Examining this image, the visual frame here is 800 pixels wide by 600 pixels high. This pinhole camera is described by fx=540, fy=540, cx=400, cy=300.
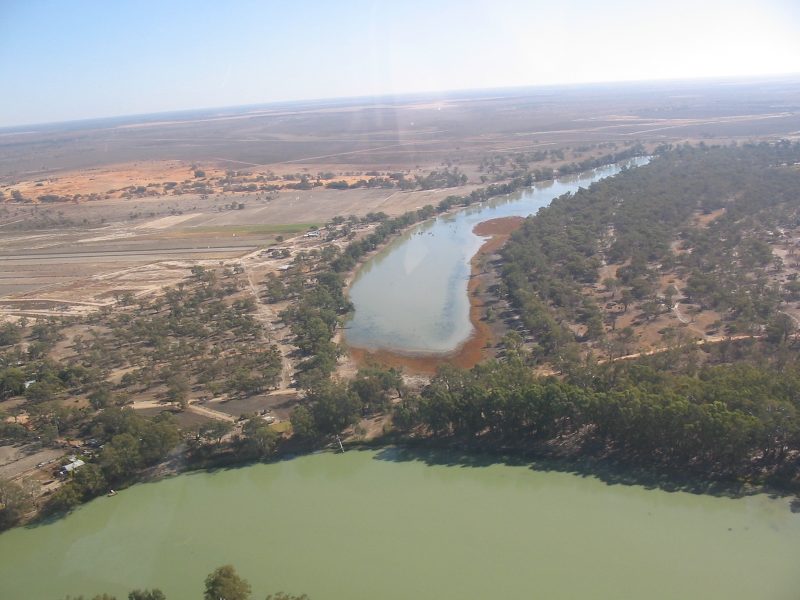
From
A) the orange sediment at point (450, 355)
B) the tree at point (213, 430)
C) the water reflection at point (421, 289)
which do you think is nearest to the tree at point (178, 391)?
the tree at point (213, 430)

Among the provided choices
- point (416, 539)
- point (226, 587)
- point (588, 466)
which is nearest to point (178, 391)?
point (226, 587)

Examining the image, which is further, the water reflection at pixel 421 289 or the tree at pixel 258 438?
the water reflection at pixel 421 289

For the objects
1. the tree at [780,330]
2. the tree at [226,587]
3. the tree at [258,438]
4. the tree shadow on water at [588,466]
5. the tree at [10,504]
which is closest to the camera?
the tree at [226,587]

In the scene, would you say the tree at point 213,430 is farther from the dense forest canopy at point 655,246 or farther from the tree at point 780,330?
the tree at point 780,330

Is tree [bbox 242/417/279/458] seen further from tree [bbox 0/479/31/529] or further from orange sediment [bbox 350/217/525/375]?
orange sediment [bbox 350/217/525/375]

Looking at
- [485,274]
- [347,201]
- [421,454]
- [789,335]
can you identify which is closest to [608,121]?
[347,201]

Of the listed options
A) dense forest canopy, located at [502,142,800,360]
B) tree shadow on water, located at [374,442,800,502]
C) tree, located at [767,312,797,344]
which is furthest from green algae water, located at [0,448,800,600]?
tree, located at [767,312,797,344]
